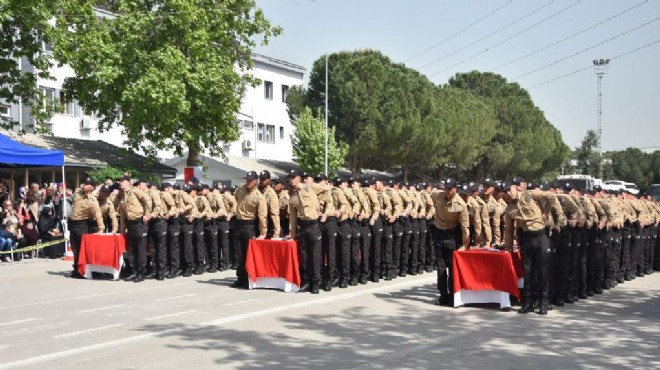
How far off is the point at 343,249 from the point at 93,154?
26347 millimetres

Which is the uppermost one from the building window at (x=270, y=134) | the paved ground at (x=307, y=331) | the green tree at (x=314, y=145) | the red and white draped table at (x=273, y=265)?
the building window at (x=270, y=134)

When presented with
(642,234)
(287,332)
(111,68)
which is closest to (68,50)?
(111,68)

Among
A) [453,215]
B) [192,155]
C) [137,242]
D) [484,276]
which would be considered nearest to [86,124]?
[192,155]

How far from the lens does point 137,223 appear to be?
1697 cm

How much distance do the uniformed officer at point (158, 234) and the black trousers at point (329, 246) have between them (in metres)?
3.79

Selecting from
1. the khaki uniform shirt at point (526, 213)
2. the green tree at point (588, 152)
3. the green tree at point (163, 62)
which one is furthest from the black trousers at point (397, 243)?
the green tree at point (588, 152)

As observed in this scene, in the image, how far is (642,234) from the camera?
1900cm

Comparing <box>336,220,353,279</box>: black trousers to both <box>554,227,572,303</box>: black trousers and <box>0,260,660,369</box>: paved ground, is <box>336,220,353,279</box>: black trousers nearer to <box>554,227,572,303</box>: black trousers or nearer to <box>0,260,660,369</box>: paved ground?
<box>0,260,660,369</box>: paved ground

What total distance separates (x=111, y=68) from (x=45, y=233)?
416 inches

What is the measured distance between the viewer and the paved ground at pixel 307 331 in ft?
28.9

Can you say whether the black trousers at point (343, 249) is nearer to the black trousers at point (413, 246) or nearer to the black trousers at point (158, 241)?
the black trousers at point (413, 246)

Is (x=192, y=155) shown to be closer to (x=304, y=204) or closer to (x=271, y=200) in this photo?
(x=271, y=200)

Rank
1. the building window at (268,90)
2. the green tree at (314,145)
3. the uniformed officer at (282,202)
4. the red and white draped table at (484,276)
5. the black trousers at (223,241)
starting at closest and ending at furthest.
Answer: the red and white draped table at (484,276) → the uniformed officer at (282,202) → the black trousers at (223,241) → the green tree at (314,145) → the building window at (268,90)

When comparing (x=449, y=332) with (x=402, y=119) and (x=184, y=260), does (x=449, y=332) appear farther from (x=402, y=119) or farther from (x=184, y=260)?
(x=402, y=119)
